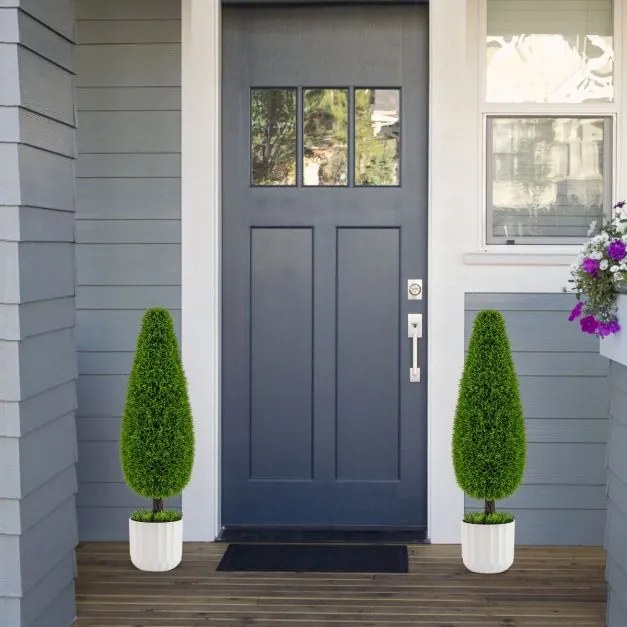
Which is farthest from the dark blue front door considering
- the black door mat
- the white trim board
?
the black door mat

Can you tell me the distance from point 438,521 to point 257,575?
832 millimetres

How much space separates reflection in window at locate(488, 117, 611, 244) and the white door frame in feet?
0.70

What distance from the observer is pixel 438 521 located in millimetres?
4102

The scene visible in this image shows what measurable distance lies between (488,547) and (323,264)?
1.34m

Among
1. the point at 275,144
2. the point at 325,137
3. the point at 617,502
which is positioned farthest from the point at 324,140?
the point at 617,502

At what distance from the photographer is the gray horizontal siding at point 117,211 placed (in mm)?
4078

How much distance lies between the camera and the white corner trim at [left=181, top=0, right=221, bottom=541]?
13.3 feet

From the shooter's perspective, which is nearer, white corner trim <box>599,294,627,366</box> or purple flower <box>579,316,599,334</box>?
white corner trim <box>599,294,627,366</box>

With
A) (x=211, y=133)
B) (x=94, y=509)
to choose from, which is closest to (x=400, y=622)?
(x=94, y=509)

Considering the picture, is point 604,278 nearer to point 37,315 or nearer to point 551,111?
point 551,111

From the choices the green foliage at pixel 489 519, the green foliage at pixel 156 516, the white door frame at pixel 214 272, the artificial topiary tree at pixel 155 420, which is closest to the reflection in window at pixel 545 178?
the white door frame at pixel 214 272

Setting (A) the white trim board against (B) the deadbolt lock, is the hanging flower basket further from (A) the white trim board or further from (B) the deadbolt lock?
(B) the deadbolt lock

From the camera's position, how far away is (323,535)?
4172mm

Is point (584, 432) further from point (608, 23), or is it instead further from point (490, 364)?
point (608, 23)
